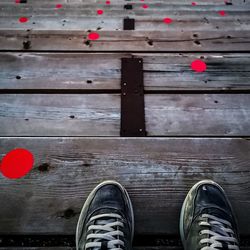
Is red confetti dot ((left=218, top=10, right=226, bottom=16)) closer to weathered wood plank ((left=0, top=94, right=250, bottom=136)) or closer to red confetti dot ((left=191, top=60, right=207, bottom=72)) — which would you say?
red confetti dot ((left=191, top=60, right=207, bottom=72))

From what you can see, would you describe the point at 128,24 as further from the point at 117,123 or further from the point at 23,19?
the point at 117,123

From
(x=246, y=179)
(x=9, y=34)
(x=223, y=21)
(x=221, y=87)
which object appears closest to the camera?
(x=246, y=179)

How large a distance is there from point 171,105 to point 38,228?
2.91ft

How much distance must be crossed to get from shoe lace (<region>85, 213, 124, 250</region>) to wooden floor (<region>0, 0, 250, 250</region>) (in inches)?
3.3

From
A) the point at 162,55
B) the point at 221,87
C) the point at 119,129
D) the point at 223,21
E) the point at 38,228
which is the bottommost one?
the point at 38,228

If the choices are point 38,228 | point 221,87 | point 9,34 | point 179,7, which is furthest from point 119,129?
point 179,7

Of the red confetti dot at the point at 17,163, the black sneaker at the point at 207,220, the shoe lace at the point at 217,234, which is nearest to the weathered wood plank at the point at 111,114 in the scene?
the red confetti dot at the point at 17,163

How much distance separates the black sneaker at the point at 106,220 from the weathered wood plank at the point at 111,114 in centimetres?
31

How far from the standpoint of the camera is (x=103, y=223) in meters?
0.86

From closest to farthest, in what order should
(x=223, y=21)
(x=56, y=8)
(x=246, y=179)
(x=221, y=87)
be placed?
1. (x=246, y=179)
2. (x=221, y=87)
3. (x=223, y=21)
4. (x=56, y=8)

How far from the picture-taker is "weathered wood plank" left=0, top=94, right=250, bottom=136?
1097 millimetres

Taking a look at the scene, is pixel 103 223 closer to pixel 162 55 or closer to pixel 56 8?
pixel 162 55

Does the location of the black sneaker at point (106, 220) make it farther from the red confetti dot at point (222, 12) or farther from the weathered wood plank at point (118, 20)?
the red confetti dot at point (222, 12)

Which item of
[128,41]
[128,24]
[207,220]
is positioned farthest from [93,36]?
[207,220]
